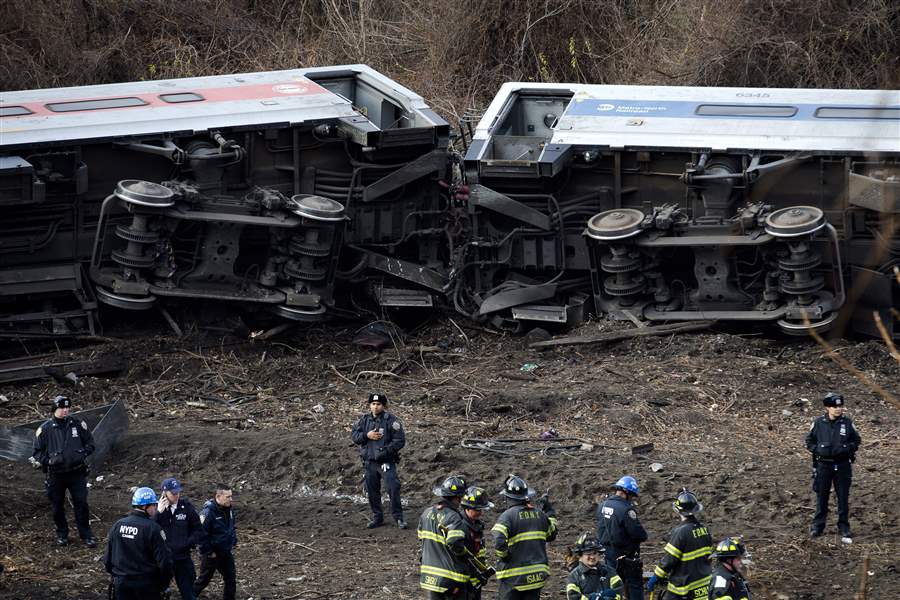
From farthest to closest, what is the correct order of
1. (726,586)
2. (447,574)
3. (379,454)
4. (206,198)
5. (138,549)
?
(206,198) < (379,454) < (447,574) < (138,549) < (726,586)

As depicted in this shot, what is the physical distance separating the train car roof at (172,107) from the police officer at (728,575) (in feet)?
27.1

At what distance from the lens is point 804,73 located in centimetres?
1919

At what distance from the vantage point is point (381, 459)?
11.0 meters

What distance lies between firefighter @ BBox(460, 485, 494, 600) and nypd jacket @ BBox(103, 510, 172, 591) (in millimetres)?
1751

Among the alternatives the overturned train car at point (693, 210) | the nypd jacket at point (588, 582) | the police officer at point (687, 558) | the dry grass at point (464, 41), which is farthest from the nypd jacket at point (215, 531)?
the dry grass at point (464, 41)

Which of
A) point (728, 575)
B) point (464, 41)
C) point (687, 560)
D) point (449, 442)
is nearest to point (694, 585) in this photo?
point (687, 560)

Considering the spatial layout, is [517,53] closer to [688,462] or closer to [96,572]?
[688,462]

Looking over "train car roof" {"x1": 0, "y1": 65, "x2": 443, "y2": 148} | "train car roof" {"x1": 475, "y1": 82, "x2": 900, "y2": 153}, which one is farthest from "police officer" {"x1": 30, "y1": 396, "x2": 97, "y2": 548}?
"train car roof" {"x1": 475, "y1": 82, "x2": 900, "y2": 153}

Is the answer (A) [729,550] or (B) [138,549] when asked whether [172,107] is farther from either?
Result: (A) [729,550]

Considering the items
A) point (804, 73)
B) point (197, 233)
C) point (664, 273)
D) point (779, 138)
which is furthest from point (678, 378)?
point (804, 73)

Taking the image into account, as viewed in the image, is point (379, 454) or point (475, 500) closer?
point (475, 500)

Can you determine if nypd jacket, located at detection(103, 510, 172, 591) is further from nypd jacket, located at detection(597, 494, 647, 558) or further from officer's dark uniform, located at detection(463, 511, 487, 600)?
nypd jacket, located at detection(597, 494, 647, 558)

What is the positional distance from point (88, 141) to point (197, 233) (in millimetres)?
1336

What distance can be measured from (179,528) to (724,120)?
8009 millimetres
